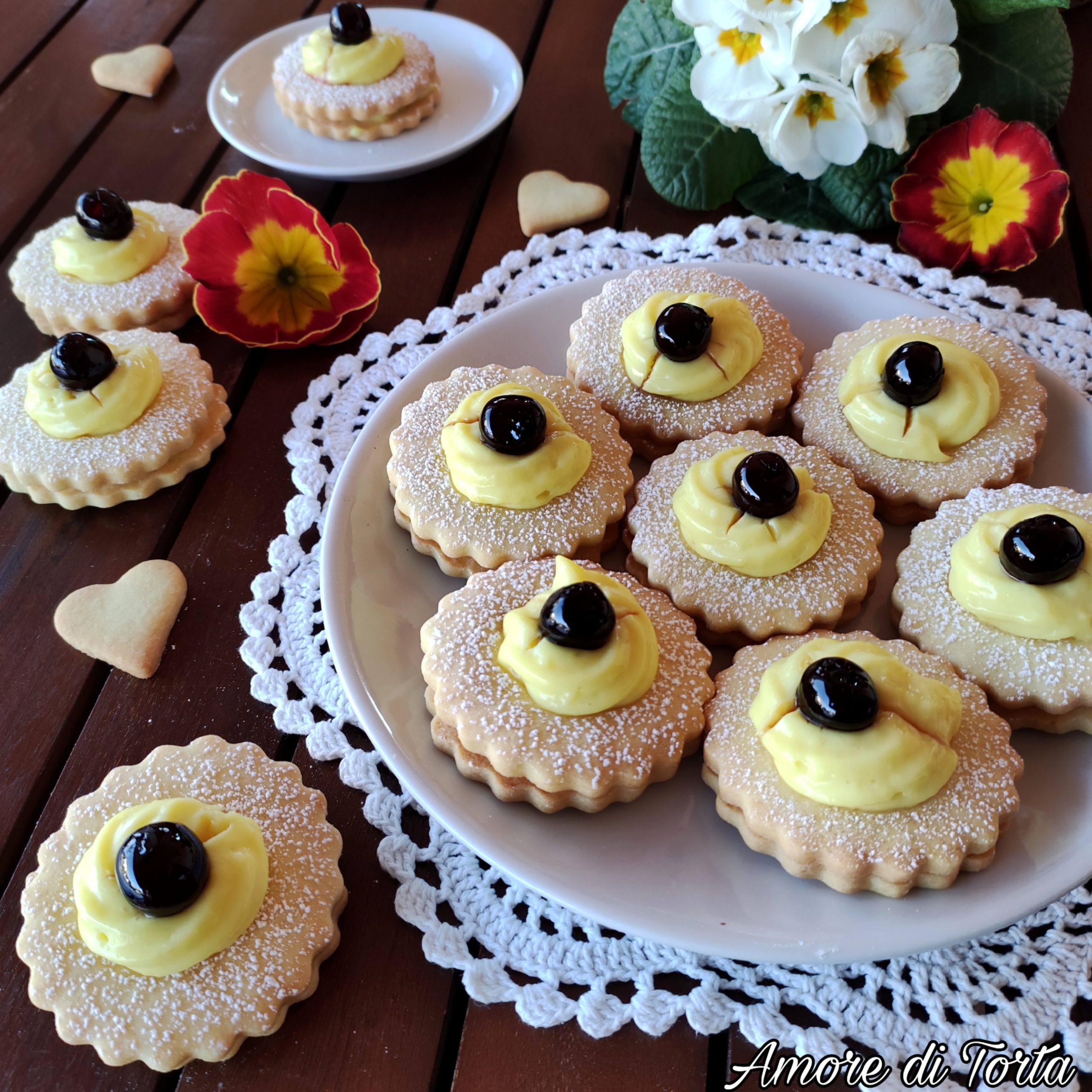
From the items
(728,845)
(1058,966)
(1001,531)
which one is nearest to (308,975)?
(728,845)

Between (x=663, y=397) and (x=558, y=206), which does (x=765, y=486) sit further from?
(x=558, y=206)

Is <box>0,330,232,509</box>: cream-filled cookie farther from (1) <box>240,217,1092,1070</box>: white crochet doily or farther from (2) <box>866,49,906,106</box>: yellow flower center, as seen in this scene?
(2) <box>866,49,906,106</box>: yellow flower center

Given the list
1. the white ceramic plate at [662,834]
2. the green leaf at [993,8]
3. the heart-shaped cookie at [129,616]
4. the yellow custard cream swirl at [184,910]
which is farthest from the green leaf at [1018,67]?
the yellow custard cream swirl at [184,910]

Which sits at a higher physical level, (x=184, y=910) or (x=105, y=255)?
(x=105, y=255)

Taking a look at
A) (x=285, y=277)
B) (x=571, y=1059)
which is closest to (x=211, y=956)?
(x=571, y=1059)

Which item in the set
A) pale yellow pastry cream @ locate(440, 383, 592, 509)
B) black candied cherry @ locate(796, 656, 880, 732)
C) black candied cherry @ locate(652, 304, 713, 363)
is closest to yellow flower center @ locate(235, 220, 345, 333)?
pale yellow pastry cream @ locate(440, 383, 592, 509)

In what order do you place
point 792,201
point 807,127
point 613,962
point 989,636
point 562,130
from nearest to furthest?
point 613,962
point 989,636
point 807,127
point 792,201
point 562,130
